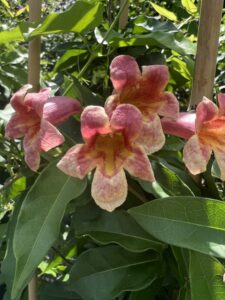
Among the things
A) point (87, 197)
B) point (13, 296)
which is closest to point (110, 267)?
point (87, 197)

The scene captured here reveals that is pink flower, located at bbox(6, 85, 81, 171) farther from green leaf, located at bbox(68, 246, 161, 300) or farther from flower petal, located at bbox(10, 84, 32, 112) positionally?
green leaf, located at bbox(68, 246, 161, 300)

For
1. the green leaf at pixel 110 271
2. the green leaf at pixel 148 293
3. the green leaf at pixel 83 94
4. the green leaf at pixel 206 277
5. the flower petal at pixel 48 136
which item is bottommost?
the green leaf at pixel 148 293

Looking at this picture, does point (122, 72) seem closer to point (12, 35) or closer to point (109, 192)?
point (109, 192)

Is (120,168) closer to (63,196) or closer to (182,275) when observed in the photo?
(63,196)

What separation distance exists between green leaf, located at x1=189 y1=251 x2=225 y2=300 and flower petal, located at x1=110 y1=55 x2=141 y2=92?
0.28 m

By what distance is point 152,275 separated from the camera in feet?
2.98

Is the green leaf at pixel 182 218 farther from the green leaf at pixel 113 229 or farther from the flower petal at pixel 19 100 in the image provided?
the flower petal at pixel 19 100

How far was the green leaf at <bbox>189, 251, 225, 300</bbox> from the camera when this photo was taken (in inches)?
30.0

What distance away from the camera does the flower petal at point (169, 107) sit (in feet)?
2.30

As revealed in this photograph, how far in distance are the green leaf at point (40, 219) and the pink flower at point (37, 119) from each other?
0.07 m

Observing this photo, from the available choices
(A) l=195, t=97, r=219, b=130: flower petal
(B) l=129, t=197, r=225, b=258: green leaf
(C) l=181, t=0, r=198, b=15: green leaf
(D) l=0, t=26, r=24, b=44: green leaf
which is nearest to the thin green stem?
(B) l=129, t=197, r=225, b=258: green leaf

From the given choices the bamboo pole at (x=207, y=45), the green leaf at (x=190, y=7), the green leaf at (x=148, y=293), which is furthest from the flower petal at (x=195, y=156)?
the green leaf at (x=190, y=7)

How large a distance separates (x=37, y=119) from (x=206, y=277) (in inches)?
13.2

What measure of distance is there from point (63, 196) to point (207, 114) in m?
0.23
